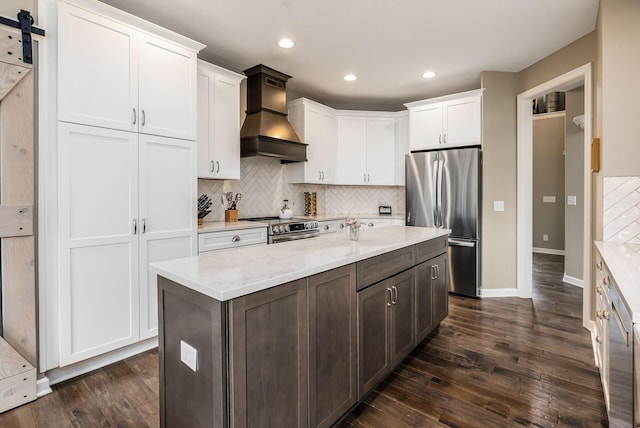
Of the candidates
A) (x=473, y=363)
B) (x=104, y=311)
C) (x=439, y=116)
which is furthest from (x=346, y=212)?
(x=104, y=311)

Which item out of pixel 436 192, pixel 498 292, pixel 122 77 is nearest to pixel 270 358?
pixel 122 77

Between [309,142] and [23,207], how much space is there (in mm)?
3289

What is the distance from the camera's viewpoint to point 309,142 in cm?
467

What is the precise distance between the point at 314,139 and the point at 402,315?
3.10 m

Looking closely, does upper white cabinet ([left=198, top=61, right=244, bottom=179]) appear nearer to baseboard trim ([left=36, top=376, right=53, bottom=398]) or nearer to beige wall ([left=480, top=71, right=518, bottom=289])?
baseboard trim ([left=36, top=376, right=53, bottom=398])

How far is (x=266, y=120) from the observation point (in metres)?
3.90

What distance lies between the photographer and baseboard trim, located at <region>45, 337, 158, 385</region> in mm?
2250

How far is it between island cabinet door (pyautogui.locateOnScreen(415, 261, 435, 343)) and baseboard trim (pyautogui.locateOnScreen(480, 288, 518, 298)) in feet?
5.68

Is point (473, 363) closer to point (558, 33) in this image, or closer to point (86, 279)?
point (86, 279)

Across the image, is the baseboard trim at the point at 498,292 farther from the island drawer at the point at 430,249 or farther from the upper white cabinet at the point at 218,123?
the upper white cabinet at the point at 218,123

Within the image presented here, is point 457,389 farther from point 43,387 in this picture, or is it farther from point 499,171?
point 499,171

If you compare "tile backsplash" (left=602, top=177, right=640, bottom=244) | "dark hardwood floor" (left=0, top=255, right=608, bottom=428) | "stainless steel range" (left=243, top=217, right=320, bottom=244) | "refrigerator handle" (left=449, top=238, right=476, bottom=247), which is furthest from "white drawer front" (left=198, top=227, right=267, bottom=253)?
"tile backsplash" (left=602, top=177, right=640, bottom=244)

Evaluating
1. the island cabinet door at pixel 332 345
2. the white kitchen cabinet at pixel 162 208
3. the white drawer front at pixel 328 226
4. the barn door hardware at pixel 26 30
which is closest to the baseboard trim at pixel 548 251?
the white drawer front at pixel 328 226

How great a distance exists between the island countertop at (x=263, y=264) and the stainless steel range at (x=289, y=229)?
1266mm
